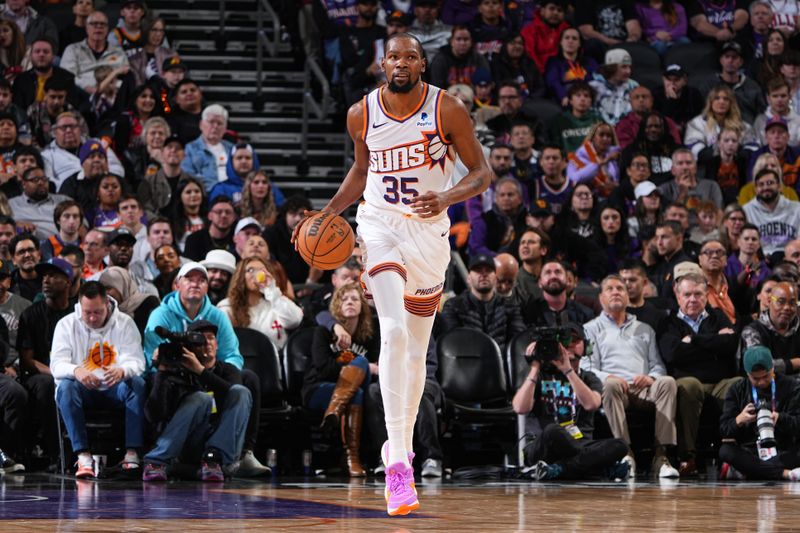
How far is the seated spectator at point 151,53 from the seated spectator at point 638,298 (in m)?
6.22

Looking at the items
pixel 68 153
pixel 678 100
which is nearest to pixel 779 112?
pixel 678 100

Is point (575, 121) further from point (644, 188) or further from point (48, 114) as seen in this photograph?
point (48, 114)

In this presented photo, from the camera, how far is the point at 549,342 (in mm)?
9734

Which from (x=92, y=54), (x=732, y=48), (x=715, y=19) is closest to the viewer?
(x=92, y=54)

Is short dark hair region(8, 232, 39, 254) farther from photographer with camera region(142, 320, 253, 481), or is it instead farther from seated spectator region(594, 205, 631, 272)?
seated spectator region(594, 205, 631, 272)

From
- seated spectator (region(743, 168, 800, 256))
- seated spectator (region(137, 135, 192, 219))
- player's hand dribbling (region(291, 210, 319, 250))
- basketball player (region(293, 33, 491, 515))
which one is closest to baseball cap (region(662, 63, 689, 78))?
seated spectator (region(743, 168, 800, 256))

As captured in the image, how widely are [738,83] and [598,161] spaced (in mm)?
2945

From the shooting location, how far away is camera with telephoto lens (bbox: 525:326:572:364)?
9734 mm

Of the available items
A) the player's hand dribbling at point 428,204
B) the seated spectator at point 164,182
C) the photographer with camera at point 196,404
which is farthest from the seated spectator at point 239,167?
the player's hand dribbling at point 428,204

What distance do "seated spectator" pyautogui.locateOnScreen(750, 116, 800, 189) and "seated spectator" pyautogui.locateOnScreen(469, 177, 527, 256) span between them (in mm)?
3187

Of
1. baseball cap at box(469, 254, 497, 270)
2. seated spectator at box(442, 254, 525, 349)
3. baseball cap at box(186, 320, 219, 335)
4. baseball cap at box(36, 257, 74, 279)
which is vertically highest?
baseball cap at box(469, 254, 497, 270)

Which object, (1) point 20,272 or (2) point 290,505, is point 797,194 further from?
(2) point 290,505

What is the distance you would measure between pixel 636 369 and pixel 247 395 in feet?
10.6

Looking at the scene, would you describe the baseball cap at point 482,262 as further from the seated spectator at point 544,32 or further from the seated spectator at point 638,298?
the seated spectator at point 544,32
